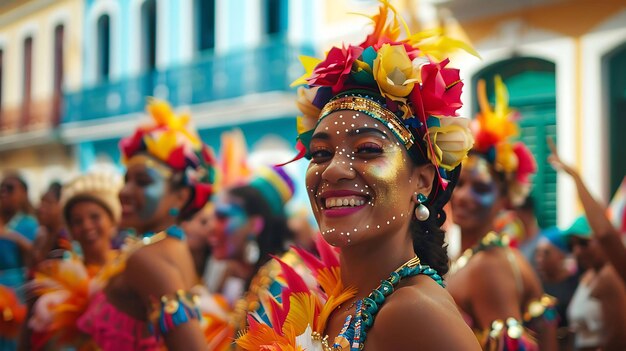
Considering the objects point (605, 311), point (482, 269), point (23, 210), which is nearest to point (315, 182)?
point (482, 269)

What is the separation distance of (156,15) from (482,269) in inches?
482

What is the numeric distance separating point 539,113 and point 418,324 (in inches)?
283

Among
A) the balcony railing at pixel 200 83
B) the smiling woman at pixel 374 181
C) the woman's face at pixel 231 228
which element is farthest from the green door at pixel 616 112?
the smiling woman at pixel 374 181

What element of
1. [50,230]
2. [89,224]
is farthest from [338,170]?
[50,230]

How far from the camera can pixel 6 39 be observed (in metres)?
15.9

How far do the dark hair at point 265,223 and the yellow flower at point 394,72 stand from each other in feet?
9.87

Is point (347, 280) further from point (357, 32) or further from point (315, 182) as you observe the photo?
point (357, 32)

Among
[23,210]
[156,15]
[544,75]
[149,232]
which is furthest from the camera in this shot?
[156,15]

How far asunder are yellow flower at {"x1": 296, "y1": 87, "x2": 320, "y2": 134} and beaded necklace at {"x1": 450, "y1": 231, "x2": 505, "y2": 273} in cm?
180

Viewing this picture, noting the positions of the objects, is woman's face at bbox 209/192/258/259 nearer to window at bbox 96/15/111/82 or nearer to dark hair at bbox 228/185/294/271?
dark hair at bbox 228/185/294/271

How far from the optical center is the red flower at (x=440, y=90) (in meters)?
2.43

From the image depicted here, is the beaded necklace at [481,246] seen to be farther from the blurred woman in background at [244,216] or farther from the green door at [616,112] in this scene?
the green door at [616,112]

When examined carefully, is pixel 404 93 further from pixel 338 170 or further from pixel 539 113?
pixel 539 113

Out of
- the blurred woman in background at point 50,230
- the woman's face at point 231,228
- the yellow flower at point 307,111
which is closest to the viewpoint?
the yellow flower at point 307,111
